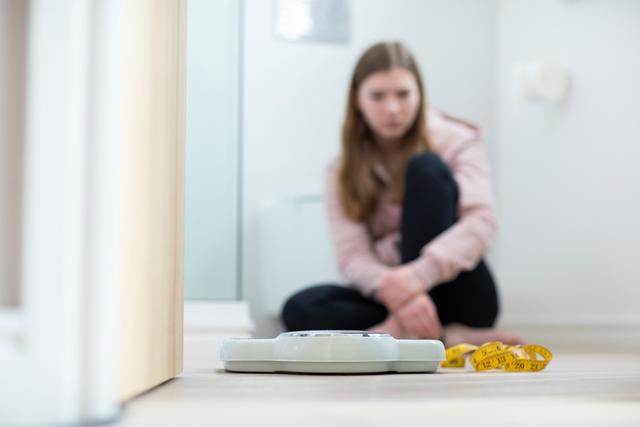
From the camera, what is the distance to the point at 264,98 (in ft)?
6.86

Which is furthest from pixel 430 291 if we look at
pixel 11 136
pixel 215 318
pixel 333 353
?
pixel 11 136

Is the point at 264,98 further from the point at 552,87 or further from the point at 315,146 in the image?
the point at 552,87

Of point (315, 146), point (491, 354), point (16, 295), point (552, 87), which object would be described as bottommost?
point (491, 354)

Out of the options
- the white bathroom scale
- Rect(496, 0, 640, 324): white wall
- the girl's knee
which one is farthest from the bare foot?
the white bathroom scale

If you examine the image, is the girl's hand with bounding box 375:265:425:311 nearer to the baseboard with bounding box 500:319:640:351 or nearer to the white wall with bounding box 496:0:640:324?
the baseboard with bounding box 500:319:640:351

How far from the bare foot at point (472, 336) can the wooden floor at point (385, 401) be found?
33.3 inches

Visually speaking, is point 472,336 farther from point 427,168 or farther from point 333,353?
point 333,353

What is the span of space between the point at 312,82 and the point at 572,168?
2.27 ft

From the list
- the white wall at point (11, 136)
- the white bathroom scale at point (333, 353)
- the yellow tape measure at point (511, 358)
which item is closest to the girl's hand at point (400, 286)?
the yellow tape measure at point (511, 358)

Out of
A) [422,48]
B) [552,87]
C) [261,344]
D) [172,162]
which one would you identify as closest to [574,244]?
[552,87]

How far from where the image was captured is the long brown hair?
169 centimetres

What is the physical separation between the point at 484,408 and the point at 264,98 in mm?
1757

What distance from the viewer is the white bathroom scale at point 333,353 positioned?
623 millimetres

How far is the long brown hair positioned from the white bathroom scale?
1.02 meters
